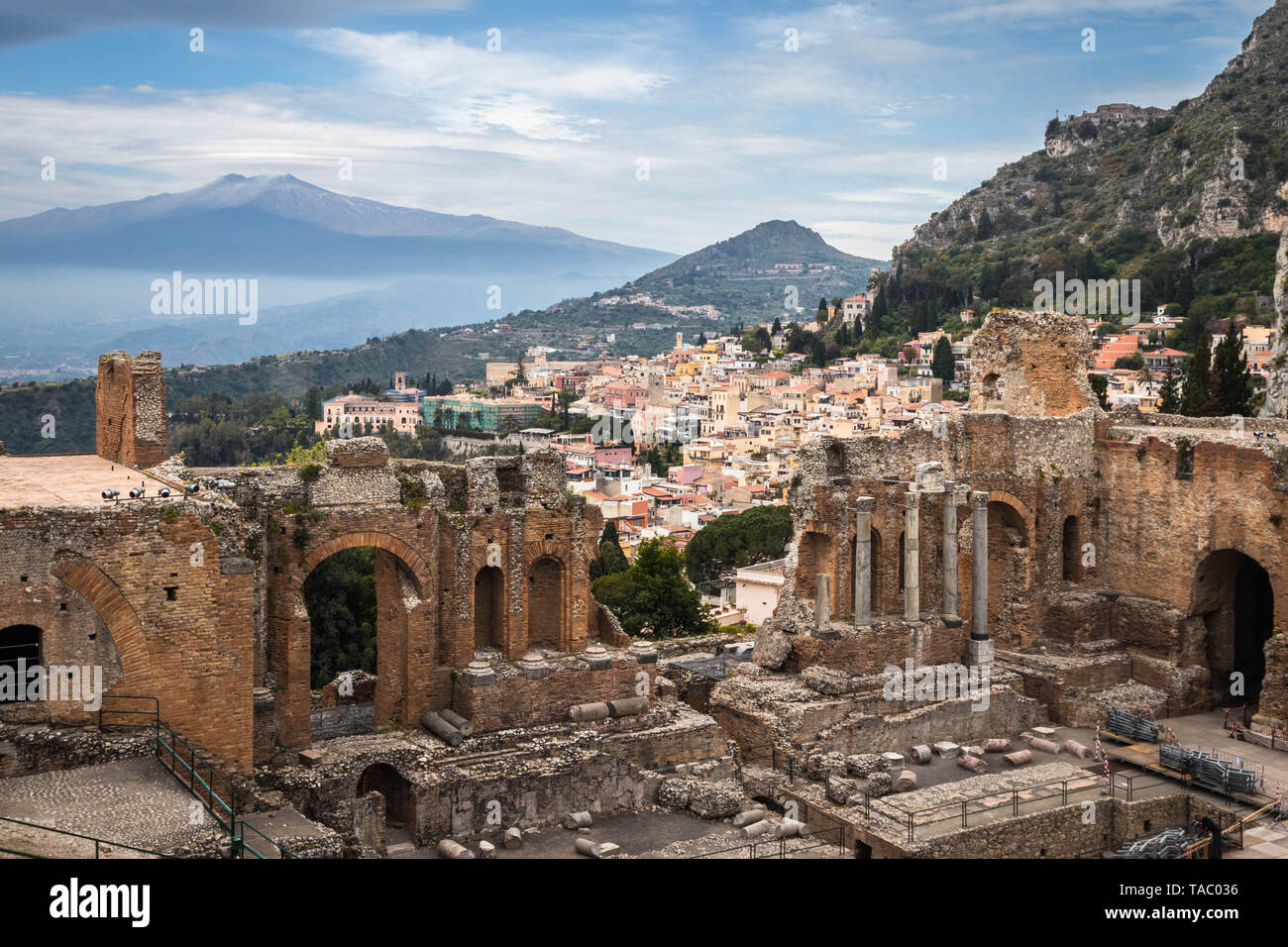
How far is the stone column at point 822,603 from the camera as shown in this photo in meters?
27.5

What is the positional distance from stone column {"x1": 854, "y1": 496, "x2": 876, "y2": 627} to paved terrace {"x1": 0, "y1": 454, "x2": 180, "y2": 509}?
1482 centimetres

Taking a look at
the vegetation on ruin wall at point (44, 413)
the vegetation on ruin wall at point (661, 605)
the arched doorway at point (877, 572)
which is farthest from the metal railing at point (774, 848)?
the vegetation on ruin wall at point (44, 413)

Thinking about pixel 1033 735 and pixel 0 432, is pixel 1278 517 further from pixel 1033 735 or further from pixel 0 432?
pixel 0 432

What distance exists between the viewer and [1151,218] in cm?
13588

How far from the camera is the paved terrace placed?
59.2 ft

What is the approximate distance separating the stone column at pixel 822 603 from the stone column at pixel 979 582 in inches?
146

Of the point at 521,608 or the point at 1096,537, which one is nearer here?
the point at 521,608

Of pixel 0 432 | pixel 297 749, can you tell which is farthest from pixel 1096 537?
pixel 0 432

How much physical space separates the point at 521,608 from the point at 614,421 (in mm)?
127769

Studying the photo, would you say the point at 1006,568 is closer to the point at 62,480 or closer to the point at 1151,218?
the point at 62,480

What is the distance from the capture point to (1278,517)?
1083 inches

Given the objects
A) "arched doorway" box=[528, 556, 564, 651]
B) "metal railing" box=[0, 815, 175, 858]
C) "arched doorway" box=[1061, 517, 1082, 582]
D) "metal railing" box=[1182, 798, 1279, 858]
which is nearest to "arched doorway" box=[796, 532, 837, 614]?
A: "arched doorway" box=[528, 556, 564, 651]

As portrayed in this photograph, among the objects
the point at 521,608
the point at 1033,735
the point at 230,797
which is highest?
the point at 521,608

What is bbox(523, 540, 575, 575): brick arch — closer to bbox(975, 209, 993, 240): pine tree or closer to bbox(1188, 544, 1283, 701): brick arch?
bbox(1188, 544, 1283, 701): brick arch
